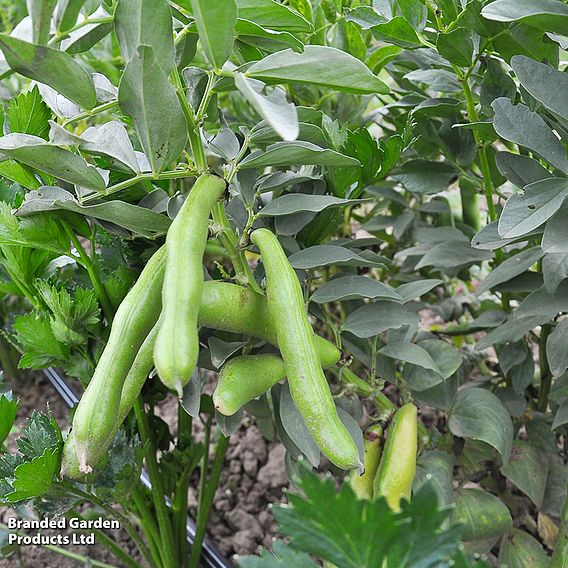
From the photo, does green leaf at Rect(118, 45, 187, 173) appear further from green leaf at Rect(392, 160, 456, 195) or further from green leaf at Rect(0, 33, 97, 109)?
green leaf at Rect(392, 160, 456, 195)

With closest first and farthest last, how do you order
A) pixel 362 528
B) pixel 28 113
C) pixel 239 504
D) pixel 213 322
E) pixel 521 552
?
1. pixel 362 528
2. pixel 213 322
3. pixel 28 113
4. pixel 521 552
5. pixel 239 504

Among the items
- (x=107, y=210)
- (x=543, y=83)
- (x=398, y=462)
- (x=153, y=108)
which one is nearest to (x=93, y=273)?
(x=107, y=210)

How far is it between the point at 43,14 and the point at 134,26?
0.07m

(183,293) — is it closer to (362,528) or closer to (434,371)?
(362,528)

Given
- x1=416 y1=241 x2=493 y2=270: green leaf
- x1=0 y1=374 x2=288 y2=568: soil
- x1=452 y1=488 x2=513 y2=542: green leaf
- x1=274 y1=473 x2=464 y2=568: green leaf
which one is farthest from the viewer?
x1=0 y1=374 x2=288 y2=568: soil

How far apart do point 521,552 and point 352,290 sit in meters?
0.40

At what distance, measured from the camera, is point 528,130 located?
631 millimetres

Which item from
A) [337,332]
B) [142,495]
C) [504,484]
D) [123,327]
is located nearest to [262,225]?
[337,332]

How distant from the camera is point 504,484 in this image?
37.1 inches

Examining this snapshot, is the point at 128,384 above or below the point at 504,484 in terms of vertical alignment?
above

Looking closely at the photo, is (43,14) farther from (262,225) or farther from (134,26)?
(262,225)

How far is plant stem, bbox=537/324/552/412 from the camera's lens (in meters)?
0.91

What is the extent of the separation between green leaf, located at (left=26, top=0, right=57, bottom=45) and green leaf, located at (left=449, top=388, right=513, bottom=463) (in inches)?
23.6

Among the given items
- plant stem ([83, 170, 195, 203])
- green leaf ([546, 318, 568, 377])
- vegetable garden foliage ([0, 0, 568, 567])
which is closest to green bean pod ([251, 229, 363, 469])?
vegetable garden foliage ([0, 0, 568, 567])
